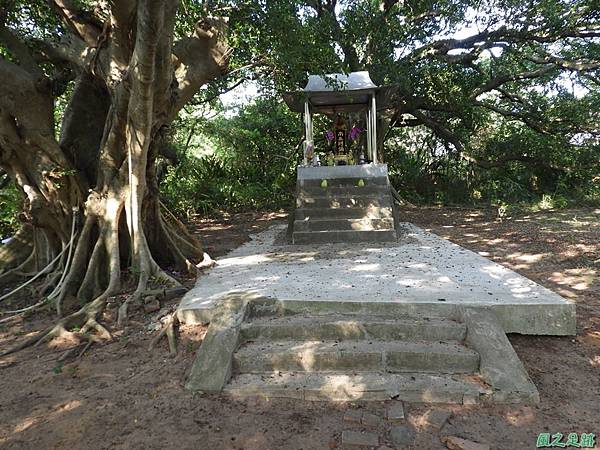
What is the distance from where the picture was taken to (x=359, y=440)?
7.38ft

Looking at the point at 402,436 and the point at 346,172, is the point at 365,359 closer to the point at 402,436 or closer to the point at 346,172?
the point at 402,436

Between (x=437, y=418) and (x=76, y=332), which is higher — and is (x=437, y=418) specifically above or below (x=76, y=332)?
below

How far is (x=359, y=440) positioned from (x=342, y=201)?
230 inches

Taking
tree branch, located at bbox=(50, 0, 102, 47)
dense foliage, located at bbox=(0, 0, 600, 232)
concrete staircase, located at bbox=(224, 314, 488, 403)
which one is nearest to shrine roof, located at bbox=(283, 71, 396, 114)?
dense foliage, located at bbox=(0, 0, 600, 232)

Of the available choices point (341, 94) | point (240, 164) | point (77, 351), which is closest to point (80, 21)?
point (77, 351)

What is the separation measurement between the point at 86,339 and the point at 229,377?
1555 millimetres

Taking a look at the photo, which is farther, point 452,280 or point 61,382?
point 452,280

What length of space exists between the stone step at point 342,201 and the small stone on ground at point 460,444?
5563 mm

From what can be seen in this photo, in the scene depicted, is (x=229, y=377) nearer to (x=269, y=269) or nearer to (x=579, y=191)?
(x=269, y=269)

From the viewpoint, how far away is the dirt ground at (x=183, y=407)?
2289mm

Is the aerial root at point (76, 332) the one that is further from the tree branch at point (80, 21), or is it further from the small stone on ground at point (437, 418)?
the tree branch at point (80, 21)

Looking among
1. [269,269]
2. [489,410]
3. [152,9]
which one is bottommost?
[489,410]

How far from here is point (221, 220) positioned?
11.5 metres

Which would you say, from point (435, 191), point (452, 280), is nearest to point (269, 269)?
point (452, 280)
